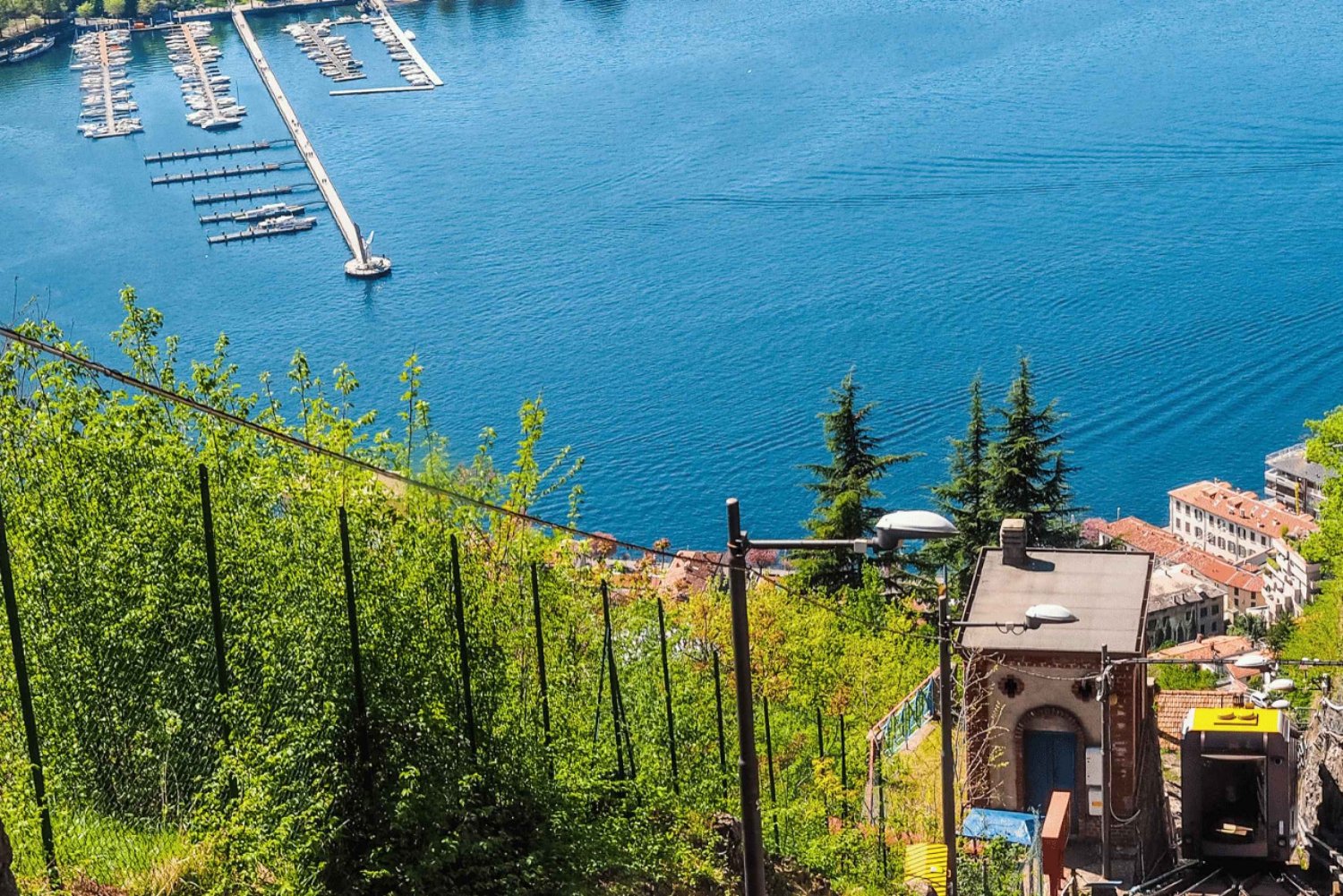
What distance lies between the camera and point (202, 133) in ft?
365

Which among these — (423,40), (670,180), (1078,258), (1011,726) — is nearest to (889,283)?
(1078,258)

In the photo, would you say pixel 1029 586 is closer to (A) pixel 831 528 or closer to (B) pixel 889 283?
(A) pixel 831 528

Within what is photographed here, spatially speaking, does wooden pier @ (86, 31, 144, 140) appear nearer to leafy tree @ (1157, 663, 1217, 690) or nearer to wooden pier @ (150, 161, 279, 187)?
wooden pier @ (150, 161, 279, 187)

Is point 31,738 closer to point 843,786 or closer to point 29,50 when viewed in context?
point 843,786

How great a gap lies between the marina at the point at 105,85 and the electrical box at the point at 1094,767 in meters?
103

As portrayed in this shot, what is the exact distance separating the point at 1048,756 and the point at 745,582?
16328 mm

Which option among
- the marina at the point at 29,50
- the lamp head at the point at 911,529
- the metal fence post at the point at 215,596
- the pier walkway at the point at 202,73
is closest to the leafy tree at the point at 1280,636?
the metal fence post at the point at 215,596

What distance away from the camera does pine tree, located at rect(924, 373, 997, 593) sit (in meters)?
40.4

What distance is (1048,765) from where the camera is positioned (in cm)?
2358

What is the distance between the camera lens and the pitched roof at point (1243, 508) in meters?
71.5

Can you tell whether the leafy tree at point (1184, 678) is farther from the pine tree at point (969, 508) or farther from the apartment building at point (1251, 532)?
the apartment building at point (1251, 532)

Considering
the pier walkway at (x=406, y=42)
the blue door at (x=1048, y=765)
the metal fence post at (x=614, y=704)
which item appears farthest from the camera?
the pier walkway at (x=406, y=42)

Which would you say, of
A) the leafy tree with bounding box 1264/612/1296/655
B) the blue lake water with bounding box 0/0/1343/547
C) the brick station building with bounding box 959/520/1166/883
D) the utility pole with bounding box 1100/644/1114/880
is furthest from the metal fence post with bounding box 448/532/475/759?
the blue lake water with bounding box 0/0/1343/547

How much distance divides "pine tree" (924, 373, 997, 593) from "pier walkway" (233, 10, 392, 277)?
5107 centimetres
